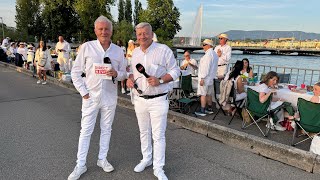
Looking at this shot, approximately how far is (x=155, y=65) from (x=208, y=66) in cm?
321

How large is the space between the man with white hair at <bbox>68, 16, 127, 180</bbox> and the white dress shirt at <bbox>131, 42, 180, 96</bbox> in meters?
0.32

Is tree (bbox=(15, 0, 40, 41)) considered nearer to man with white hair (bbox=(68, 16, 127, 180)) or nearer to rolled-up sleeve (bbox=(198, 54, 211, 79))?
rolled-up sleeve (bbox=(198, 54, 211, 79))

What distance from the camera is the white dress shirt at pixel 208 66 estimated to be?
6.12 metres

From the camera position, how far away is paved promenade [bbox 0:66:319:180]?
3582mm

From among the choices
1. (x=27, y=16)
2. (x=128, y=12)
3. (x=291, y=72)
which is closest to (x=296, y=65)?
(x=291, y=72)

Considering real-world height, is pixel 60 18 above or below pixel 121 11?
below

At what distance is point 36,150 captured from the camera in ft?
14.0

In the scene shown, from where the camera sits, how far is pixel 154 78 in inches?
121

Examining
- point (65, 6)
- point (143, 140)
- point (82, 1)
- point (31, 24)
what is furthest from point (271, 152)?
point (31, 24)

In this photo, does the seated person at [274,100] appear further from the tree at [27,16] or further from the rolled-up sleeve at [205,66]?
the tree at [27,16]

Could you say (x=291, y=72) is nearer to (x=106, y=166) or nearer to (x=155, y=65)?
(x=155, y=65)

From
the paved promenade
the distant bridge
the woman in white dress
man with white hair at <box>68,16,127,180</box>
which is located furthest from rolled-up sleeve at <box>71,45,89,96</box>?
the distant bridge

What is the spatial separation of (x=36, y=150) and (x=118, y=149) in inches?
51.1

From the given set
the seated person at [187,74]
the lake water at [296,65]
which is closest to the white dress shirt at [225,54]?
the seated person at [187,74]
